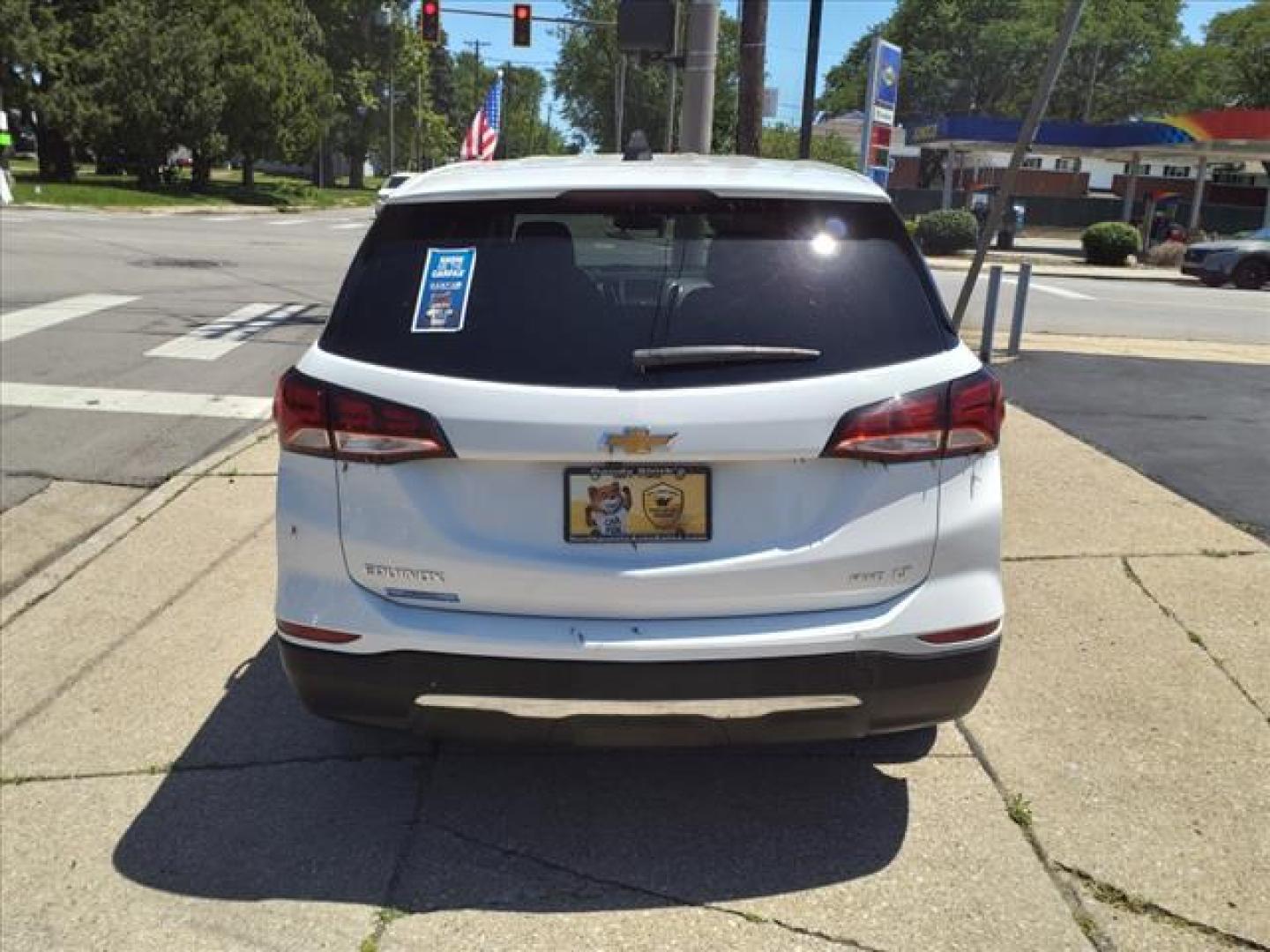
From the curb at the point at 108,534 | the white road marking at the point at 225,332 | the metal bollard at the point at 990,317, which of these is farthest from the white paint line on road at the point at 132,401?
the metal bollard at the point at 990,317

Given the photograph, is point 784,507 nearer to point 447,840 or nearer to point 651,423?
point 651,423

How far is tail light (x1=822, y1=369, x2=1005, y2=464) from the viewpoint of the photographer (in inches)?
105

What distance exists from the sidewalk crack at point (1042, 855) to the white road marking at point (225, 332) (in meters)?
8.13

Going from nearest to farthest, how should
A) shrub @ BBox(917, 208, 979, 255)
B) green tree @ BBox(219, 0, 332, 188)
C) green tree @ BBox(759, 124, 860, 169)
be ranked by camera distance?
1. shrub @ BBox(917, 208, 979, 255)
2. green tree @ BBox(219, 0, 332, 188)
3. green tree @ BBox(759, 124, 860, 169)

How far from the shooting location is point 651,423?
259cm

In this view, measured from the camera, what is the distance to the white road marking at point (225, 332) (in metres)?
9.96

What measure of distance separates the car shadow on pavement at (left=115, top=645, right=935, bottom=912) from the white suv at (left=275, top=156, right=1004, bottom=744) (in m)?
0.44

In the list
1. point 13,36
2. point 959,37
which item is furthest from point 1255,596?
point 959,37

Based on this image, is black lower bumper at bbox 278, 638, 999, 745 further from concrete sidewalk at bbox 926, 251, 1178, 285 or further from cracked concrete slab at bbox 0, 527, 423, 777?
concrete sidewalk at bbox 926, 251, 1178, 285

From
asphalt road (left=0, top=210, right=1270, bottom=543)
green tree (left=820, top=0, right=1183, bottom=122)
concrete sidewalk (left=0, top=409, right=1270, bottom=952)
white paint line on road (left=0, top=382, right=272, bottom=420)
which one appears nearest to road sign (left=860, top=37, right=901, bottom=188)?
asphalt road (left=0, top=210, right=1270, bottom=543)

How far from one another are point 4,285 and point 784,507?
13224 millimetres

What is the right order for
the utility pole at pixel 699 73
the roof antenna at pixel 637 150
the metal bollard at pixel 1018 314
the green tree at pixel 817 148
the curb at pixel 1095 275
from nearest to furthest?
1. the roof antenna at pixel 637 150
2. the utility pole at pixel 699 73
3. the metal bollard at pixel 1018 314
4. the curb at pixel 1095 275
5. the green tree at pixel 817 148

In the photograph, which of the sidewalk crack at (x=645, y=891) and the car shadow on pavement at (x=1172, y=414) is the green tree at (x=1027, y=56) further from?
the sidewalk crack at (x=645, y=891)

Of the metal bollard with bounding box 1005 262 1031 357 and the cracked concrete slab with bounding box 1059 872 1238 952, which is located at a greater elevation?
the metal bollard with bounding box 1005 262 1031 357
